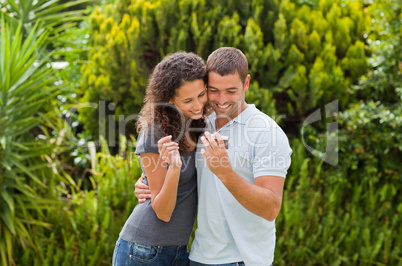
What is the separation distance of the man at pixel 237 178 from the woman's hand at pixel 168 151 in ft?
0.48

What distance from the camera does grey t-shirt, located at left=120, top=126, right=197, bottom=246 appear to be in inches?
88.6

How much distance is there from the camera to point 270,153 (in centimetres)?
206

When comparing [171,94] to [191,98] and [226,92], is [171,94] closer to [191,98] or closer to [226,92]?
[191,98]

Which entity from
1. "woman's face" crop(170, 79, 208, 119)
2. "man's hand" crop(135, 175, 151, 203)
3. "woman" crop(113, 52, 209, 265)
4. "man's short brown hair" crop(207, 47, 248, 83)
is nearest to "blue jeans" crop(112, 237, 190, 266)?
"woman" crop(113, 52, 209, 265)

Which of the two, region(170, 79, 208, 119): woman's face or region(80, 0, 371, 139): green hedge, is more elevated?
region(80, 0, 371, 139): green hedge

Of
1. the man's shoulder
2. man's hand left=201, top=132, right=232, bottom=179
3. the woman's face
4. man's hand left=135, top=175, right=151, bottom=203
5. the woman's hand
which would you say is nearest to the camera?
man's hand left=201, top=132, right=232, bottom=179

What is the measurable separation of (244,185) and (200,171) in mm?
416

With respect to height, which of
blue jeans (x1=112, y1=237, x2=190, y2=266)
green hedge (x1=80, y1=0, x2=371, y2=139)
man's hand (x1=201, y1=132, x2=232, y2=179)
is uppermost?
green hedge (x1=80, y1=0, x2=371, y2=139)

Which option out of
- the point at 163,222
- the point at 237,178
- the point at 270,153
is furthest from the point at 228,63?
the point at 163,222

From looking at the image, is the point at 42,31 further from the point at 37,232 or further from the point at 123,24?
the point at 37,232

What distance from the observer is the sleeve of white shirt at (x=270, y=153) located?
2045 millimetres

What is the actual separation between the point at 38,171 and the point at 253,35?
8.85 feet

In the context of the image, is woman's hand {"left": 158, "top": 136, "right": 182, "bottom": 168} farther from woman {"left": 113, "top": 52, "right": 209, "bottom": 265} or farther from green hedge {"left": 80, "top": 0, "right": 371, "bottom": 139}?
green hedge {"left": 80, "top": 0, "right": 371, "bottom": 139}

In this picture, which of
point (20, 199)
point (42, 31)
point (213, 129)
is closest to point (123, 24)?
point (42, 31)
